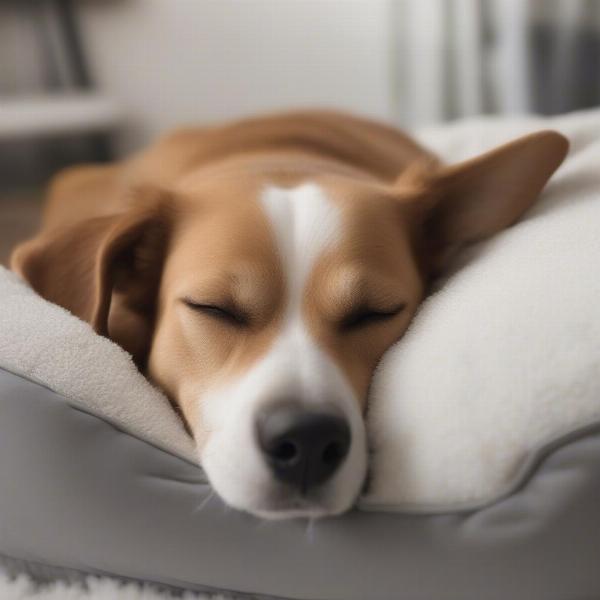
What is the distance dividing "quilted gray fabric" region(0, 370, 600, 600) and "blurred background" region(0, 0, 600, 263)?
248 cm

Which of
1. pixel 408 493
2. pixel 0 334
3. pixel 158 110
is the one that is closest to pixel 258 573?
pixel 408 493

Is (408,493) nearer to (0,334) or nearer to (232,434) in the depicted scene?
(232,434)

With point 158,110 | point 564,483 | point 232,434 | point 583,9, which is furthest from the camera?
point 158,110

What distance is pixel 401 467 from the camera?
841 millimetres

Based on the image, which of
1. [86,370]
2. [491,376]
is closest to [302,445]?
[491,376]

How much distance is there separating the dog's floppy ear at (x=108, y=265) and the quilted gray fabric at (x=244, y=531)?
259 mm

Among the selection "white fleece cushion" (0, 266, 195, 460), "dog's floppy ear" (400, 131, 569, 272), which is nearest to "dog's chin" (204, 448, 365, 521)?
"white fleece cushion" (0, 266, 195, 460)

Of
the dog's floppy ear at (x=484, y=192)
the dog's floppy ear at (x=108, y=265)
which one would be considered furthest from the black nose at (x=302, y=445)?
the dog's floppy ear at (x=484, y=192)

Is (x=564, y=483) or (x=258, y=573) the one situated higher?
(x=564, y=483)

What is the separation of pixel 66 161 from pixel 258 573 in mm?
3964

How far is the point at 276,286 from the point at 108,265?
0.32 meters

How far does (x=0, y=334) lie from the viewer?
3.31ft

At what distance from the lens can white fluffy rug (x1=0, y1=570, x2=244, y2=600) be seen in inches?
35.8

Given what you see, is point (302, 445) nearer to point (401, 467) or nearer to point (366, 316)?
point (401, 467)
